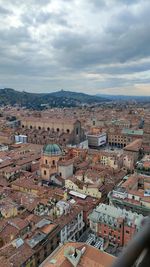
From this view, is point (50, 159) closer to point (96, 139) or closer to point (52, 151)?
point (52, 151)

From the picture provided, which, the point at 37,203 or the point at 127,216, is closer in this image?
the point at 127,216

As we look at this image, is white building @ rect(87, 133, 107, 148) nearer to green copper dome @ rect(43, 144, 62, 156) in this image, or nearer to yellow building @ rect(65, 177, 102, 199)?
green copper dome @ rect(43, 144, 62, 156)

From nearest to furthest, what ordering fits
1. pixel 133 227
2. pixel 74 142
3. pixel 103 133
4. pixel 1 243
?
1. pixel 1 243
2. pixel 133 227
3. pixel 74 142
4. pixel 103 133

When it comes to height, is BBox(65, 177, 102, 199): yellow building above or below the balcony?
below

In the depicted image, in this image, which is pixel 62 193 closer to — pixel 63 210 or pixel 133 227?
pixel 63 210

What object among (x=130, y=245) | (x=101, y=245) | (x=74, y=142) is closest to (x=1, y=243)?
(x=101, y=245)

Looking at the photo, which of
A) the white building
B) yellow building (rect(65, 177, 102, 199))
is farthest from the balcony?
the white building

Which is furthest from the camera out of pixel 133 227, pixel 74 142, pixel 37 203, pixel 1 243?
pixel 74 142

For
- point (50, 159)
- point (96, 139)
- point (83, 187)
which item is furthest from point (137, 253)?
point (96, 139)

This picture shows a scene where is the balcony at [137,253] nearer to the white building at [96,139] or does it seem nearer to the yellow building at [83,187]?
the yellow building at [83,187]
